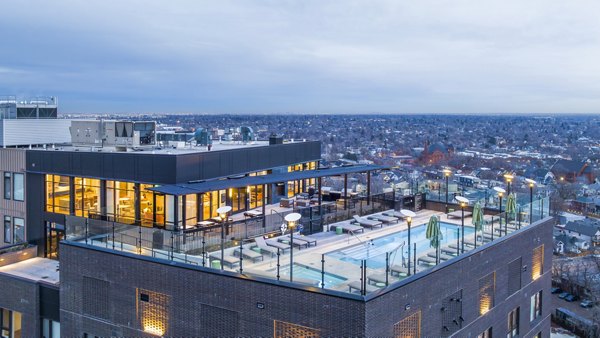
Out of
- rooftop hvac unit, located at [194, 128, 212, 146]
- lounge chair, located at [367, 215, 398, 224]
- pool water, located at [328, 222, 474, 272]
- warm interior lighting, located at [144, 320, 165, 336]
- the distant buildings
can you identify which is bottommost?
the distant buildings

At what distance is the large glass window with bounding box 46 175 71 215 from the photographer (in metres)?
25.5

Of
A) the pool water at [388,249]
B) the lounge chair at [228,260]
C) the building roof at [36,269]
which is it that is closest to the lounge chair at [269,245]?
the lounge chair at [228,260]

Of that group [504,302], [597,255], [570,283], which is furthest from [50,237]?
[597,255]

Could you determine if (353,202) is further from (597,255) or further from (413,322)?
(597,255)

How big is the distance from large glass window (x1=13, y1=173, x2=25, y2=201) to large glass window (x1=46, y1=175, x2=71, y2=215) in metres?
1.40

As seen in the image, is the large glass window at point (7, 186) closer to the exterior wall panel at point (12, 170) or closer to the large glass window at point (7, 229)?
the exterior wall panel at point (12, 170)

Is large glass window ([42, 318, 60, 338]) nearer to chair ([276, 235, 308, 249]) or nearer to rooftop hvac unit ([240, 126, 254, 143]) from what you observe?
chair ([276, 235, 308, 249])

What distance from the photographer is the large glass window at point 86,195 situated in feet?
81.3

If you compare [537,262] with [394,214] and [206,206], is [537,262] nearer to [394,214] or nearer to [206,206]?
[394,214]

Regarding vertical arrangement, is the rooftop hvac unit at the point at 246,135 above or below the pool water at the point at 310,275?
above

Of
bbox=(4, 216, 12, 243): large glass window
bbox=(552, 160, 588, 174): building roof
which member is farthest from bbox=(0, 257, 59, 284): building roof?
bbox=(552, 160, 588, 174): building roof

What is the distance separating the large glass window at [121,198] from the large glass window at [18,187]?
16.4 ft

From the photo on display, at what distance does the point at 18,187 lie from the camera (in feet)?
87.1

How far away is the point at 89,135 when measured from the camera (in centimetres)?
2788
